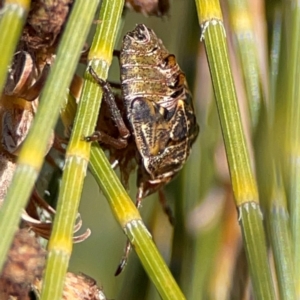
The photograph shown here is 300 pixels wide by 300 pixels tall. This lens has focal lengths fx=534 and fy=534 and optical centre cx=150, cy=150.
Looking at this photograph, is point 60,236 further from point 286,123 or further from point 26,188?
point 286,123

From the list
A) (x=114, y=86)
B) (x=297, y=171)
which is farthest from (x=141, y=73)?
(x=297, y=171)

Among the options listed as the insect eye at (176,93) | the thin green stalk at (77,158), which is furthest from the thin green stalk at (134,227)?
the insect eye at (176,93)

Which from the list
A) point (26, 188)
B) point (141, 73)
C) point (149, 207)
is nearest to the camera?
point (26, 188)

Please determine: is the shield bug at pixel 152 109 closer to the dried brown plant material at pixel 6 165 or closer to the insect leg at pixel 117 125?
the insect leg at pixel 117 125

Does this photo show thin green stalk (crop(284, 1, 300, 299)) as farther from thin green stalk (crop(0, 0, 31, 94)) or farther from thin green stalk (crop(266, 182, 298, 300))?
thin green stalk (crop(0, 0, 31, 94))

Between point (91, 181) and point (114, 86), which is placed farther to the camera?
point (91, 181)

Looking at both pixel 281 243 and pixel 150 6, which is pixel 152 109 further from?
pixel 281 243
